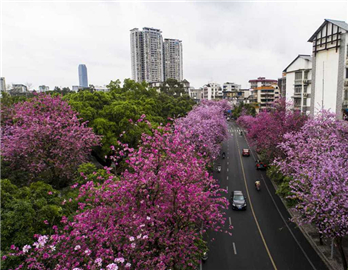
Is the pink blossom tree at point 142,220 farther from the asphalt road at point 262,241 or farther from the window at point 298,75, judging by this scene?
the window at point 298,75

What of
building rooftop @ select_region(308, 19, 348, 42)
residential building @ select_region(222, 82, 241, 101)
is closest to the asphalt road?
building rooftop @ select_region(308, 19, 348, 42)

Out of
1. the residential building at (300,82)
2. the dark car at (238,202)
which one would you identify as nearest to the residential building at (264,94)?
the residential building at (300,82)

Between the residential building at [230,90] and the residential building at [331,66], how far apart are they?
9396 centimetres

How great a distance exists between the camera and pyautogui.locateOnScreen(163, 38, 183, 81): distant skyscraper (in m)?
130

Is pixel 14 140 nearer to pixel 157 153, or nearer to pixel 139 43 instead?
pixel 157 153

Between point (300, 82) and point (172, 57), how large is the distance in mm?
102522

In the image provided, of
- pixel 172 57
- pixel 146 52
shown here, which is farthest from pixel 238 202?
pixel 172 57

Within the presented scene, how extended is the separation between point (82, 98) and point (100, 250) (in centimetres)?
2088

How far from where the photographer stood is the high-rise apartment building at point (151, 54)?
11631 centimetres

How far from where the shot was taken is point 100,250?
23.8ft

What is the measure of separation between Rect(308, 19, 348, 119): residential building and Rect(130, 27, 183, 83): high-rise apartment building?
3590 inches

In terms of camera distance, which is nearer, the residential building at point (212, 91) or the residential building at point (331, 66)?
the residential building at point (331, 66)

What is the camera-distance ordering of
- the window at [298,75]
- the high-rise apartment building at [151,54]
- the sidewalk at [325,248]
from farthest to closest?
the high-rise apartment building at [151,54]
the window at [298,75]
the sidewalk at [325,248]

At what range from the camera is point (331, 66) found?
28.9 metres
